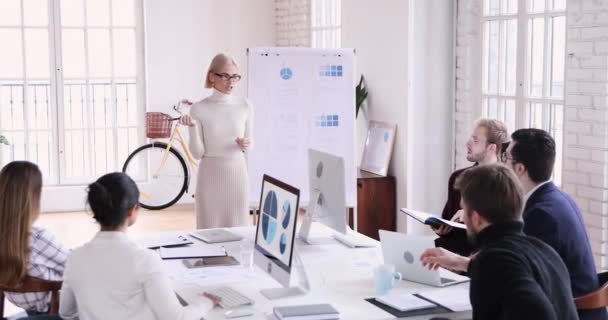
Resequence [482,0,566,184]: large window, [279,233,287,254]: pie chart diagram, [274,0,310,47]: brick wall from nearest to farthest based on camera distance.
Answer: [279,233,287,254]: pie chart diagram → [482,0,566,184]: large window → [274,0,310,47]: brick wall

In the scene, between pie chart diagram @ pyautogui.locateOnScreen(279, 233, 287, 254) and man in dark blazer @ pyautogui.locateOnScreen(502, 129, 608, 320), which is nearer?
pie chart diagram @ pyautogui.locateOnScreen(279, 233, 287, 254)

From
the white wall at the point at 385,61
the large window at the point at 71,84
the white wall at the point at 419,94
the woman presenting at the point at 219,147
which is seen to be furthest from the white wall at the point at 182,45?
the woman presenting at the point at 219,147

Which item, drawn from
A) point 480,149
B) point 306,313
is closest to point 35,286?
point 306,313

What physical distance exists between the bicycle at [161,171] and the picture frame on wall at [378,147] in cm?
235

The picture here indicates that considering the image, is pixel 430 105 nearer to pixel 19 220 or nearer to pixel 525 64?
pixel 525 64

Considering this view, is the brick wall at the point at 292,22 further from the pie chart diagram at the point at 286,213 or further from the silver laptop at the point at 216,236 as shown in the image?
the pie chart diagram at the point at 286,213

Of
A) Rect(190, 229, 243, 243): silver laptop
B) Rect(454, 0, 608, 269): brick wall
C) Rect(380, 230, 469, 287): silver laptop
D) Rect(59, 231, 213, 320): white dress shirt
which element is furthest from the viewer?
Rect(454, 0, 608, 269): brick wall

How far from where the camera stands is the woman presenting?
5070mm

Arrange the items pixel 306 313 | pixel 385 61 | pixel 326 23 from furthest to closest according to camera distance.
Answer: pixel 326 23, pixel 385 61, pixel 306 313

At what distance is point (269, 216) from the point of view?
3369 mm

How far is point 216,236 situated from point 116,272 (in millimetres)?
1413

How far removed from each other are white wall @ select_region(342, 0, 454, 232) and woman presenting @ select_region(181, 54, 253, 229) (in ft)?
5.10

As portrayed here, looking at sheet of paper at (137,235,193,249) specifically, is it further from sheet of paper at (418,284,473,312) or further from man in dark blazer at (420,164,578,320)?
man in dark blazer at (420,164,578,320)

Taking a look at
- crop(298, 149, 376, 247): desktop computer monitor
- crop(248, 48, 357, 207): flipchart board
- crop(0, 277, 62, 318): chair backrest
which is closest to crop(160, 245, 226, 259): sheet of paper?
crop(298, 149, 376, 247): desktop computer monitor
